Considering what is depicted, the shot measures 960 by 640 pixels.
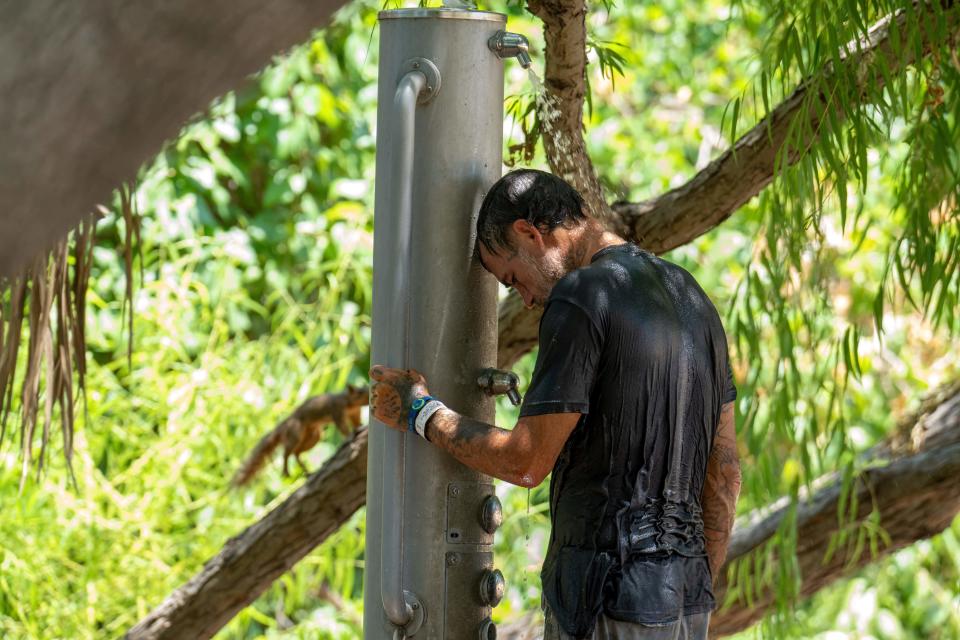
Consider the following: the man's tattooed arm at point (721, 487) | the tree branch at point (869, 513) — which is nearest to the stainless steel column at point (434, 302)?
the man's tattooed arm at point (721, 487)

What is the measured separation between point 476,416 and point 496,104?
0.54 meters

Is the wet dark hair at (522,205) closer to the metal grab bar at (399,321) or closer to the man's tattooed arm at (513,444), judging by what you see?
the metal grab bar at (399,321)

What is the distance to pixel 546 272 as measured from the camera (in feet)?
7.61

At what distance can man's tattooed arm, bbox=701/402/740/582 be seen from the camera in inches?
96.1

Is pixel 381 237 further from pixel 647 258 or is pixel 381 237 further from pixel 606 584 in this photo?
pixel 606 584

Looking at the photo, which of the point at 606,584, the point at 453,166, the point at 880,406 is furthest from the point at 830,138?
the point at 880,406

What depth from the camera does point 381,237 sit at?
2.33m

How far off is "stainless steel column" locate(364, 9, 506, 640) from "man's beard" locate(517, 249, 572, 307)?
13 centimetres

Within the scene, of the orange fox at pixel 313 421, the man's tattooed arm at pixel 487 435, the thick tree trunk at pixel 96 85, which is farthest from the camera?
the orange fox at pixel 313 421

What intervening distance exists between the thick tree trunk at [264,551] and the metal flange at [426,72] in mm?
1509

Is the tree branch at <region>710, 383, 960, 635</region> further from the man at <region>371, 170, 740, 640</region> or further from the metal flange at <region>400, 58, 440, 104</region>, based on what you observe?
the metal flange at <region>400, 58, 440, 104</region>

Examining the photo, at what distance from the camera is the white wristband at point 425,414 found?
7.35 ft

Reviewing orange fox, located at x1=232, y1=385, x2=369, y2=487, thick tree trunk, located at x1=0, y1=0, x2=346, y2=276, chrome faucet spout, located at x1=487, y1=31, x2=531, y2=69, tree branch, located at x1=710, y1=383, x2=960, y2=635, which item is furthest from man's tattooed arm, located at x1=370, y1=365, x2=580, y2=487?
tree branch, located at x1=710, y1=383, x2=960, y2=635

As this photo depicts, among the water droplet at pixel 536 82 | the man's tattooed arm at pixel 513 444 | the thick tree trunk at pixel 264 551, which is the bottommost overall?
the man's tattooed arm at pixel 513 444
